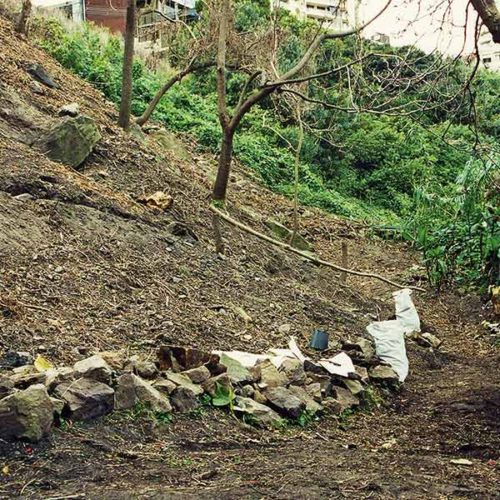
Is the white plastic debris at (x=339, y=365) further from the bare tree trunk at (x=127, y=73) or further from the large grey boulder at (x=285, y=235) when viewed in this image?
the bare tree trunk at (x=127, y=73)

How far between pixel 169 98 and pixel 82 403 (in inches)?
511

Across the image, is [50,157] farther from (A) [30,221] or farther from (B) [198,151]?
(B) [198,151]

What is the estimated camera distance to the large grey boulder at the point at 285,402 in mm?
3389

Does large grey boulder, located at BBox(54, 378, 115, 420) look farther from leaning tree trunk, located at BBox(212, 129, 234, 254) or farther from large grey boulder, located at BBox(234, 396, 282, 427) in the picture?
leaning tree trunk, located at BBox(212, 129, 234, 254)

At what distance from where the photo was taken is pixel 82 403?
2.71m

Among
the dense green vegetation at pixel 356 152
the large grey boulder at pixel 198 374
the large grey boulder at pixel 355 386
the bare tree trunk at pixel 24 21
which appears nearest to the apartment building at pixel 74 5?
the dense green vegetation at pixel 356 152

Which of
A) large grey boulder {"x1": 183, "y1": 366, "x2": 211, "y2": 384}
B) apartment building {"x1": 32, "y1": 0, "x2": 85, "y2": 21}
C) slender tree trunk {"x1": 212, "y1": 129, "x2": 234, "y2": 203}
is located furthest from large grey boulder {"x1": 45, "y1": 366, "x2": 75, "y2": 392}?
apartment building {"x1": 32, "y1": 0, "x2": 85, "y2": 21}

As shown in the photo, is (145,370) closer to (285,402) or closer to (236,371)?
(236,371)

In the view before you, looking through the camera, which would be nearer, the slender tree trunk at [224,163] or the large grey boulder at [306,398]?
the large grey boulder at [306,398]

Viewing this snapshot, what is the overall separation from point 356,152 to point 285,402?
47.8 ft

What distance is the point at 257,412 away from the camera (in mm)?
3246

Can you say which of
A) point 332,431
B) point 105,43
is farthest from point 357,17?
point 105,43

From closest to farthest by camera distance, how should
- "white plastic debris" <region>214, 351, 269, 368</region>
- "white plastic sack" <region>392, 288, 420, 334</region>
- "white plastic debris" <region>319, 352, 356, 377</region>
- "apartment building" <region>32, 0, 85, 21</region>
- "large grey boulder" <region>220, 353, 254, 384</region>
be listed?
"large grey boulder" <region>220, 353, 254, 384</region>, "white plastic debris" <region>214, 351, 269, 368</region>, "white plastic debris" <region>319, 352, 356, 377</region>, "white plastic sack" <region>392, 288, 420, 334</region>, "apartment building" <region>32, 0, 85, 21</region>

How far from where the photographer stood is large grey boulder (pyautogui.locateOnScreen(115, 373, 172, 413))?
2867mm
